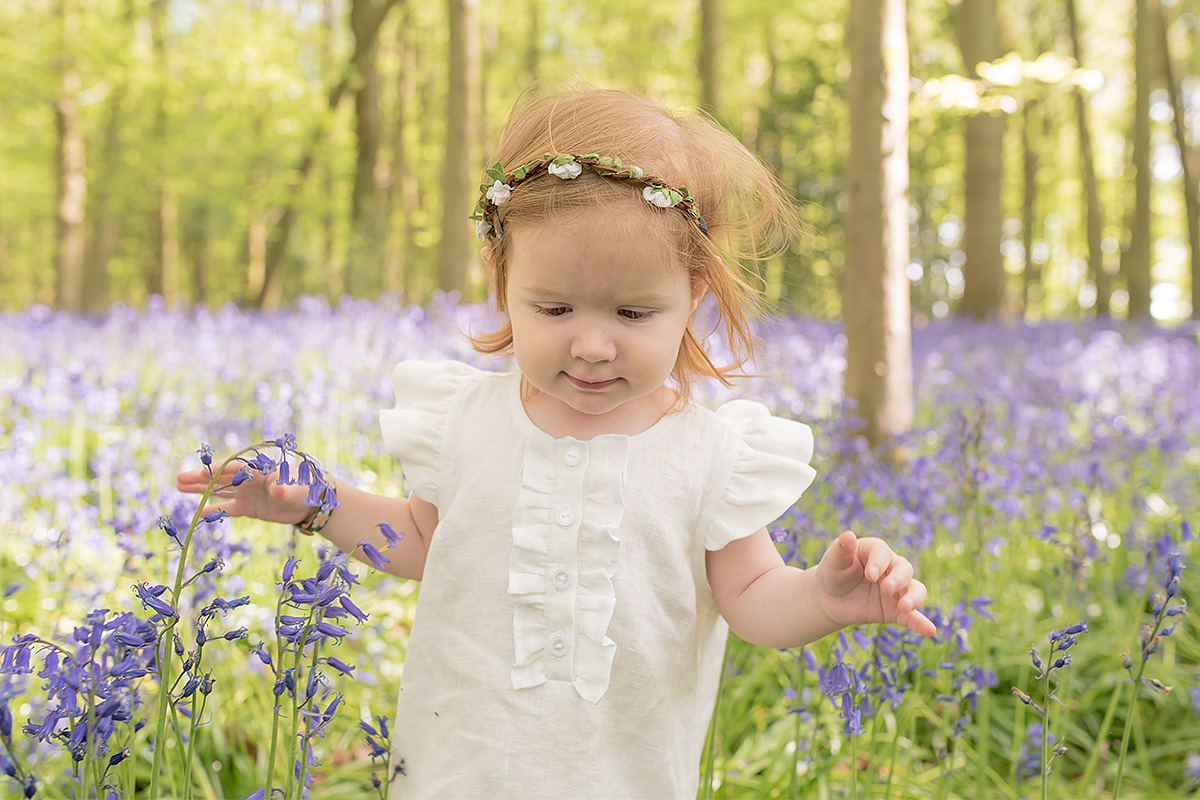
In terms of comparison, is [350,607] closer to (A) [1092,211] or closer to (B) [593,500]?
(B) [593,500]

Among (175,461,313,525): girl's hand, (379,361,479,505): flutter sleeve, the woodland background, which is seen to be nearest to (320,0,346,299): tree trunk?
the woodland background

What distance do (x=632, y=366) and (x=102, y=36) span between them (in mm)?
12233

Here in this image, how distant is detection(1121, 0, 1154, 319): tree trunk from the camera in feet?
39.7

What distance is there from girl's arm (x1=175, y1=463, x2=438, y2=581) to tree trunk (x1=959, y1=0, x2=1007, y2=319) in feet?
31.4

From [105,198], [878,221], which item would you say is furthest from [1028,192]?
[105,198]

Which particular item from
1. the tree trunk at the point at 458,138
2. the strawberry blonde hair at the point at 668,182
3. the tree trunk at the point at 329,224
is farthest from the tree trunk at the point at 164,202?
the strawberry blonde hair at the point at 668,182

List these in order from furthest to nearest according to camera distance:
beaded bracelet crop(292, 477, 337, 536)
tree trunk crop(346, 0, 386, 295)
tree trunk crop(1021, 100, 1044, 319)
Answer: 1. tree trunk crop(1021, 100, 1044, 319)
2. tree trunk crop(346, 0, 386, 295)
3. beaded bracelet crop(292, 477, 337, 536)

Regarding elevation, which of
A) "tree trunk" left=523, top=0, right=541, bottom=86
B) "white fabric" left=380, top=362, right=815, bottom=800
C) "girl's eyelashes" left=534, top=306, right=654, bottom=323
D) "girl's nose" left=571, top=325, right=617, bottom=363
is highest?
"tree trunk" left=523, top=0, right=541, bottom=86

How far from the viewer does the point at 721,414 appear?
68.8 inches

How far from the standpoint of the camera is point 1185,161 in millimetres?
14641

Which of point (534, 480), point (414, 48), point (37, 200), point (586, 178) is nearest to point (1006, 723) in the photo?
point (534, 480)

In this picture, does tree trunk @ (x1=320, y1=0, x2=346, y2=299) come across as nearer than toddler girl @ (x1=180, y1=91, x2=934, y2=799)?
No

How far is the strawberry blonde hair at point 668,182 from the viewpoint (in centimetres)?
142

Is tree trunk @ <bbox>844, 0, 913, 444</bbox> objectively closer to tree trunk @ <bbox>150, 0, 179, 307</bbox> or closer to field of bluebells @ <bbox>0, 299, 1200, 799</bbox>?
field of bluebells @ <bbox>0, 299, 1200, 799</bbox>
